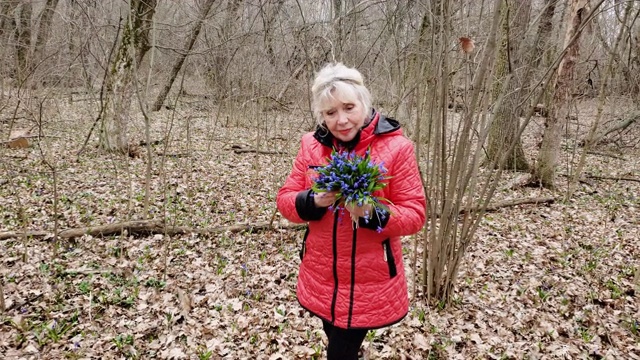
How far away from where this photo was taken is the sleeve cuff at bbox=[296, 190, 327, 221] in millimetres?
1870

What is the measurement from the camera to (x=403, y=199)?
187 centimetres

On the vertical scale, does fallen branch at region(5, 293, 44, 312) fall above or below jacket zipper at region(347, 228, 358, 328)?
below

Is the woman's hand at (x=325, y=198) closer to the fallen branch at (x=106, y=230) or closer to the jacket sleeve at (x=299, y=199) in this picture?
the jacket sleeve at (x=299, y=199)

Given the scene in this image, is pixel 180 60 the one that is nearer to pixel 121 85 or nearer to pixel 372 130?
pixel 121 85

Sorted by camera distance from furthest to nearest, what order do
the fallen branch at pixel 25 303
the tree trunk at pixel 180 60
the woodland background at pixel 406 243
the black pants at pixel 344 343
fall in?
the tree trunk at pixel 180 60 → the fallen branch at pixel 25 303 → the woodland background at pixel 406 243 → the black pants at pixel 344 343

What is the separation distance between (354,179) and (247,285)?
8.99ft

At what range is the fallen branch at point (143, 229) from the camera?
466 centimetres

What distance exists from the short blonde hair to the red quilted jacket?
161 mm

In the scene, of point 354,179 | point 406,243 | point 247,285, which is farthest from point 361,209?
point 406,243

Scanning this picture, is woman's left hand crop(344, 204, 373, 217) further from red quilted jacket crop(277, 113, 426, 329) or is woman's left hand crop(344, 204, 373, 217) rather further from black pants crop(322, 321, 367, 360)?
black pants crop(322, 321, 367, 360)

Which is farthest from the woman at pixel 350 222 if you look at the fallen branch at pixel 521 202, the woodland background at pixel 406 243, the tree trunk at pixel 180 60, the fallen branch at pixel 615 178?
the fallen branch at pixel 615 178

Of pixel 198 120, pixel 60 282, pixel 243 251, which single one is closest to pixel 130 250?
pixel 60 282

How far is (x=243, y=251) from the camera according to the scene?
4.77m

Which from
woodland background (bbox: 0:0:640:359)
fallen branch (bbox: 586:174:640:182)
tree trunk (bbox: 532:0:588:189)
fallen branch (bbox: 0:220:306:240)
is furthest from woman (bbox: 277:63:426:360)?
fallen branch (bbox: 586:174:640:182)
